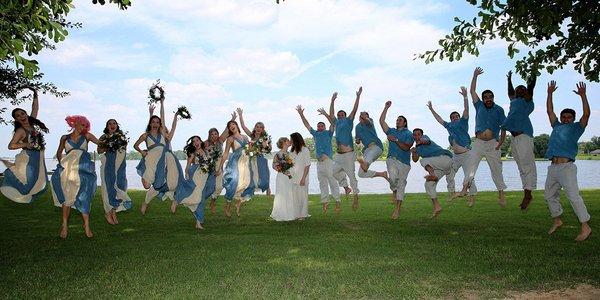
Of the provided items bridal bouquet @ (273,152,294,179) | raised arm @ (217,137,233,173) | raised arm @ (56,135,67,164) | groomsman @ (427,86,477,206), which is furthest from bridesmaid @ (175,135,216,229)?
groomsman @ (427,86,477,206)

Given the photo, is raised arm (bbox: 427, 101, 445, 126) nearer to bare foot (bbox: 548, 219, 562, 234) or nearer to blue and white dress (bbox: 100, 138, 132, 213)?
bare foot (bbox: 548, 219, 562, 234)

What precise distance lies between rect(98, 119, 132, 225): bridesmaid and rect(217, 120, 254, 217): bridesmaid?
3151 mm

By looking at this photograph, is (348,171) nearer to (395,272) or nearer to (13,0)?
(395,272)

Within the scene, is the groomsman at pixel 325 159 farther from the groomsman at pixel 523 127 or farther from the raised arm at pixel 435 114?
the groomsman at pixel 523 127

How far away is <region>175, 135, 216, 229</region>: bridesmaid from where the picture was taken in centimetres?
1268

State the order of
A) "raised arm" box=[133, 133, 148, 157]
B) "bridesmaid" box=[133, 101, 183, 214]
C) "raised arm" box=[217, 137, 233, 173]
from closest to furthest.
Result: "raised arm" box=[133, 133, 148, 157] < "raised arm" box=[217, 137, 233, 173] < "bridesmaid" box=[133, 101, 183, 214]

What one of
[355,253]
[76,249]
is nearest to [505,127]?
[355,253]

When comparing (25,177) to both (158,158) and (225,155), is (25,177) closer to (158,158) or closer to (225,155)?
(158,158)

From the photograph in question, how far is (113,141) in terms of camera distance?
13.8m

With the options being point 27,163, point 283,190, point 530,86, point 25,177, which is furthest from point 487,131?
point 25,177

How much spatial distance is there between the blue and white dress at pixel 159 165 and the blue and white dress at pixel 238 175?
168cm

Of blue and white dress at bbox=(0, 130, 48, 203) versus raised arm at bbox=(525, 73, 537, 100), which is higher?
raised arm at bbox=(525, 73, 537, 100)

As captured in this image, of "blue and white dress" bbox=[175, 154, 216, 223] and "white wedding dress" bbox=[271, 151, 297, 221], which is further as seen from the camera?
"white wedding dress" bbox=[271, 151, 297, 221]

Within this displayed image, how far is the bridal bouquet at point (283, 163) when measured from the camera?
46.0 ft
